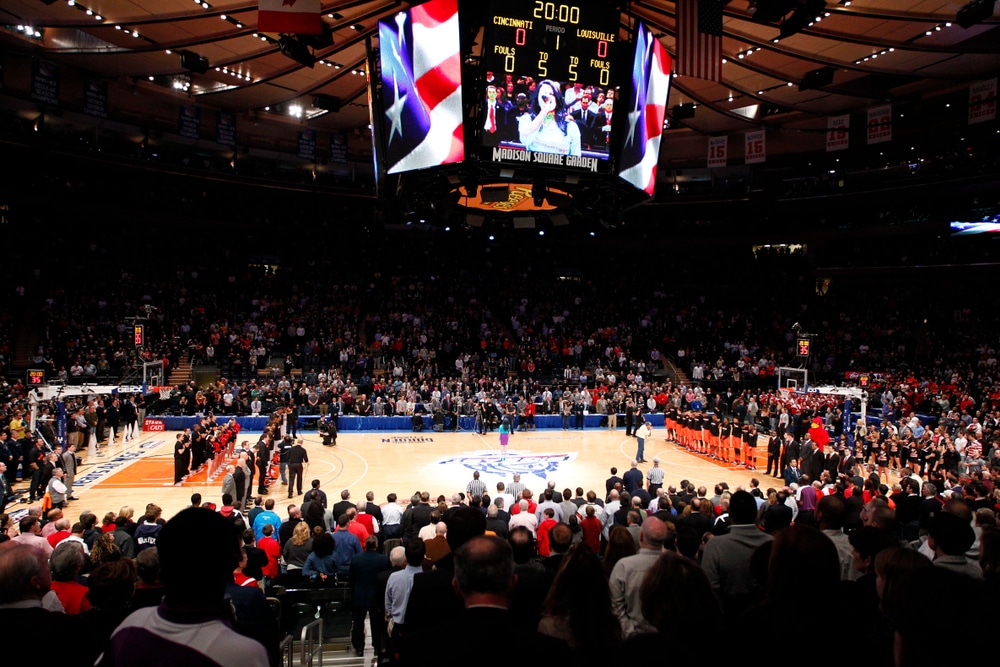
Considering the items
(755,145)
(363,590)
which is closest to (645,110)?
(363,590)

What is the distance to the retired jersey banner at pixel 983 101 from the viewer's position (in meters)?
25.0

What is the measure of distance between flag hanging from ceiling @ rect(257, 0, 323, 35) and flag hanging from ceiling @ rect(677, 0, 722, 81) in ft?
27.7

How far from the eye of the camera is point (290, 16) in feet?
48.8

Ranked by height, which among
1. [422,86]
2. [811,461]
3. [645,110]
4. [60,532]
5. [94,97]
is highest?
[94,97]

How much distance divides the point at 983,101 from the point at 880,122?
11.0 feet

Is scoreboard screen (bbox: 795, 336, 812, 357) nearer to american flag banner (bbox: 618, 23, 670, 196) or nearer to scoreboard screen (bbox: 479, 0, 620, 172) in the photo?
american flag banner (bbox: 618, 23, 670, 196)

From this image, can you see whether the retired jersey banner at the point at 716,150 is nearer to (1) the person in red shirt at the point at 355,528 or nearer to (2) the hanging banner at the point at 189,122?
(2) the hanging banner at the point at 189,122

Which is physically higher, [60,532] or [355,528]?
[60,532]

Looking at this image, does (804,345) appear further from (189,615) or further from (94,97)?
(94,97)

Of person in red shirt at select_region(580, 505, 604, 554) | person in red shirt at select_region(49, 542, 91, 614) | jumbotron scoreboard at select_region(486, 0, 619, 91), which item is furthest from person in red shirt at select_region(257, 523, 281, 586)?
jumbotron scoreboard at select_region(486, 0, 619, 91)

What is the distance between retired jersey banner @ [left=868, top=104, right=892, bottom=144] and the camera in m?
26.0

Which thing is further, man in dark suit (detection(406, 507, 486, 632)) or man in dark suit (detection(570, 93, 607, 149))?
man in dark suit (detection(570, 93, 607, 149))

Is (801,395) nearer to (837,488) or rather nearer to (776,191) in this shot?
(837,488)

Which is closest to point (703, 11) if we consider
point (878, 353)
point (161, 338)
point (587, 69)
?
point (587, 69)
